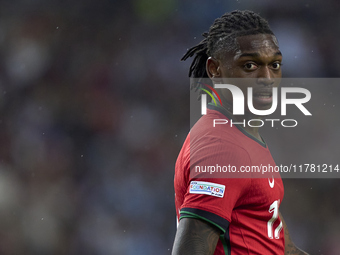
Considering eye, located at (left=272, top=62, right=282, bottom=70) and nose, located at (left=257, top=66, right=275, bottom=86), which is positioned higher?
eye, located at (left=272, top=62, right=282, bottom=70)

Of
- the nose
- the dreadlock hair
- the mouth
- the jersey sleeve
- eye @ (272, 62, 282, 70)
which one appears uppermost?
the dreadlock hair

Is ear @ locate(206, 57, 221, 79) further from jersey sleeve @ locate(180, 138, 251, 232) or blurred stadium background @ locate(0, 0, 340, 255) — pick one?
blurred stadium background @ locate(0, 0, 340, 255)

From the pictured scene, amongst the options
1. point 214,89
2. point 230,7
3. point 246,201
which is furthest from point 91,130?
point 246,201

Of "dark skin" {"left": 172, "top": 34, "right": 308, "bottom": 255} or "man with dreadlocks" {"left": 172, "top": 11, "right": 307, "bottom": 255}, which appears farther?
"dark skin" {"left": 172, "top": 34, "right": 308, "bottom": 255}

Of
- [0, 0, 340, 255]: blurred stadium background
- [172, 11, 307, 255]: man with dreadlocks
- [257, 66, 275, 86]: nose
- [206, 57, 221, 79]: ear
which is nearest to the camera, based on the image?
[172, 11, 307, 255]: man with dreadlocks

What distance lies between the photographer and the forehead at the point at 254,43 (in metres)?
1.68

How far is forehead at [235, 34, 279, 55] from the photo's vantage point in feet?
5.50

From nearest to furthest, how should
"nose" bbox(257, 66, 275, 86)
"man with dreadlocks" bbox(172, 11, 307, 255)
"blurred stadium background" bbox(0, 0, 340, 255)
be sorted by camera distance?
"man with dreadlocks" bbox(172, 11, 307, 255) < "nose" bbox(257, 66, 275, 86) < "blurred stadium background" bbox(0, 0, 340, 255)

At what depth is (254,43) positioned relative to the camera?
5.54 feet

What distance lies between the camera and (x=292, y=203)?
16.5 ft

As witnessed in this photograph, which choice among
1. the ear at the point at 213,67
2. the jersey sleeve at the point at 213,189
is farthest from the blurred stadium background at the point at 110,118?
the jersey sleeve at the point at 213,189

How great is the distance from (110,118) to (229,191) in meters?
3.98

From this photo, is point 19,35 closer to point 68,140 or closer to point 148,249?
point 68,140

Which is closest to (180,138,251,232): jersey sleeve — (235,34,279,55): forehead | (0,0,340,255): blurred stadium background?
(235,34,279,55): forehead
